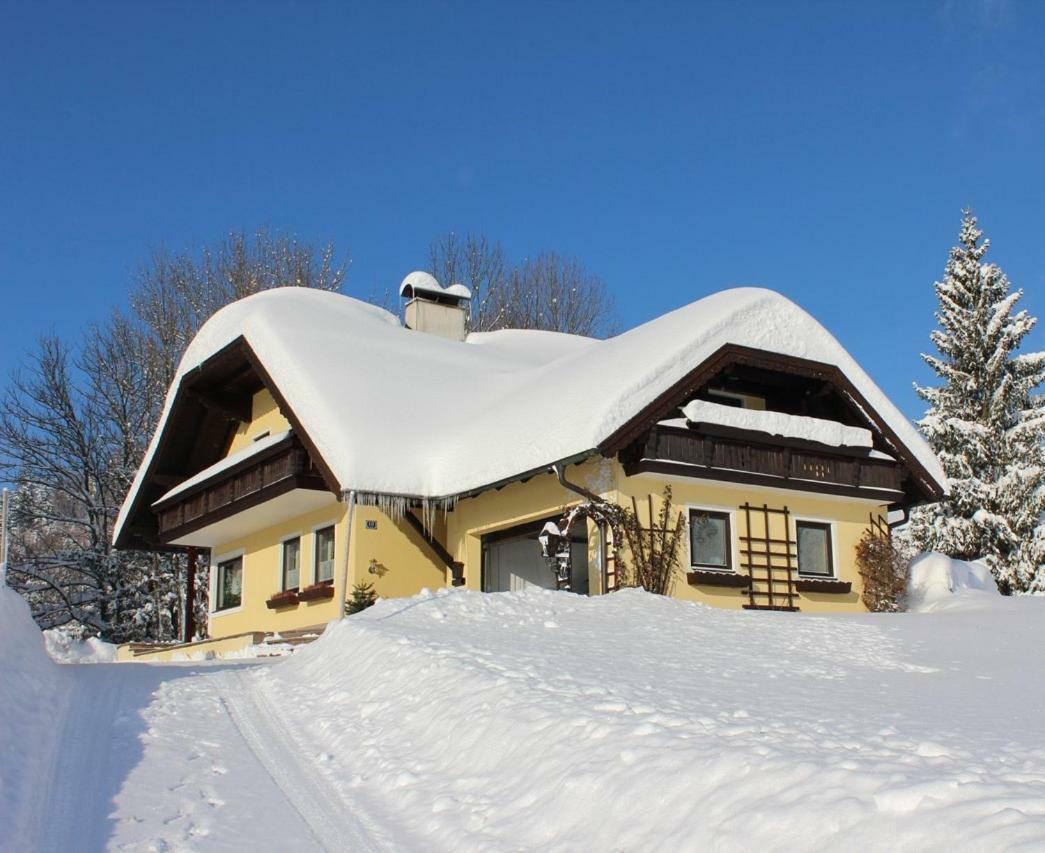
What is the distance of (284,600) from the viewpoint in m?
18.9

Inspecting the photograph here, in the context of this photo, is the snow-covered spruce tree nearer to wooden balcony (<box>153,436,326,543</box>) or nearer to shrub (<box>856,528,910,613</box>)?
shrub (<box>856,528,910,613</box>)

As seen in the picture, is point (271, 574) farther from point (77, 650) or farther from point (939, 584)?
point (939, 584)

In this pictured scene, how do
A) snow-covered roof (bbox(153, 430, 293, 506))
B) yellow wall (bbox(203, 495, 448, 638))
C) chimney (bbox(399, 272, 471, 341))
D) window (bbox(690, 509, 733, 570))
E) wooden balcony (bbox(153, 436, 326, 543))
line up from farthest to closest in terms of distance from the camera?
chimney (bbox(399, 272, 471, 341)) < snow-covered roof (bbox(153, 430, 293, 506)) < wooden balcony (bbox(153, 436, 326, 543)) < yellow wall (bbox(203, 495, 448, 638)) < window (bbox(690, 509, 733, 570))

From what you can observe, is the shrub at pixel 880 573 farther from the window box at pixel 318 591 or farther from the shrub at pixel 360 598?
the window box at pixel 318 591

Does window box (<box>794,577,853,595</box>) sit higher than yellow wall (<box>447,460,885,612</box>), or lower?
lower

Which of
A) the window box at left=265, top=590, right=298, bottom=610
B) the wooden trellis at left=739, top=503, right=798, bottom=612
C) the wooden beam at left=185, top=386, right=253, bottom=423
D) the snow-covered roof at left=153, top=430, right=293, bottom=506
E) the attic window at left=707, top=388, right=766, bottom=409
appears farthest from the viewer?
the wooden beam at left=185, top=386, right=253, bottom=423

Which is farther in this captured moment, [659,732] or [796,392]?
[796,392]

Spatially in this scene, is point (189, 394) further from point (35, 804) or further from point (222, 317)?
point (35, 804)

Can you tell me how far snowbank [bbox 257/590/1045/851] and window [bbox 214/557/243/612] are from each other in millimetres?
11839

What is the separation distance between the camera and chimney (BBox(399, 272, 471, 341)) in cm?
2488

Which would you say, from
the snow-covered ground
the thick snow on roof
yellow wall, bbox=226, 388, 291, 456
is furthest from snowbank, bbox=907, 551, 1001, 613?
yellow wall, bbox=226, 388, 291, 456

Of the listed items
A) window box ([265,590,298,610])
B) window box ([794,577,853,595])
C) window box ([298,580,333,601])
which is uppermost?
window box ([794,577,853,595])

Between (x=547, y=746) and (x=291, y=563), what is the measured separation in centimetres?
1481

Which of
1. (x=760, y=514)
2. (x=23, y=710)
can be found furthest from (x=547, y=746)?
(x=760, y=514)
